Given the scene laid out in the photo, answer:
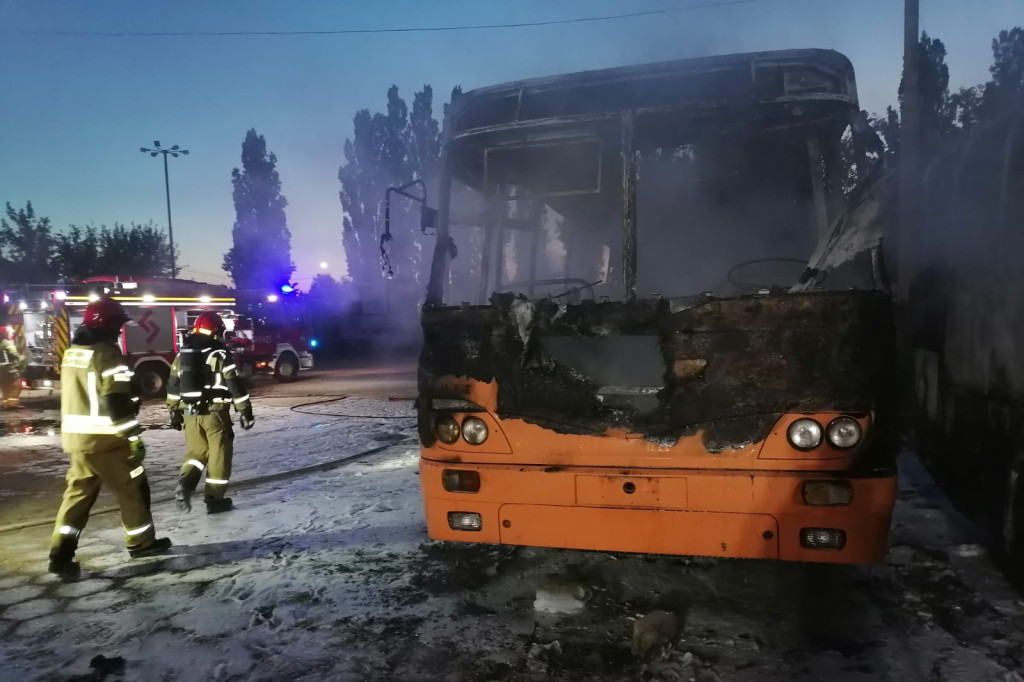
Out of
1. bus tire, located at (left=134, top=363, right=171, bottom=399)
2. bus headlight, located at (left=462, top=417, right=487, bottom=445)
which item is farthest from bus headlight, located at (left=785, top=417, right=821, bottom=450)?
bus tire, located at (left=134, top=363, right=171, bottom=399)

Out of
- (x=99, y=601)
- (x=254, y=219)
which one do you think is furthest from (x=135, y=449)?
(x=254, y=219)

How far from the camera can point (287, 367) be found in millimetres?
18594

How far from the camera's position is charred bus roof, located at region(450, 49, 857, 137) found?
357 cm

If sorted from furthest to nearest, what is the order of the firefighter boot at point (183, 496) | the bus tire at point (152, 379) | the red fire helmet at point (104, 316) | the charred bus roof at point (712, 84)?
1. the bus tire at point (152, 379)
2. the firefighter boot at point (183, 496)
3. the red fire helmet at point (104, 316)
4. the charred bus roof at point (712, 84)

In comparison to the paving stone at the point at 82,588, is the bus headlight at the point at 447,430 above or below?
above

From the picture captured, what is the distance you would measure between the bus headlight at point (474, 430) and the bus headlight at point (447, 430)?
5 cm

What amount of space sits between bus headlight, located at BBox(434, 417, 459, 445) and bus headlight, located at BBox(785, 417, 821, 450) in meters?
1.58

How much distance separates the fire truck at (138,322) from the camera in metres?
14.4

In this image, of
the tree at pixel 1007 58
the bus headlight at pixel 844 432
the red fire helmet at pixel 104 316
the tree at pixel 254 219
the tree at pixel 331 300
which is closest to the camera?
the bus headlight at pixel 844 432

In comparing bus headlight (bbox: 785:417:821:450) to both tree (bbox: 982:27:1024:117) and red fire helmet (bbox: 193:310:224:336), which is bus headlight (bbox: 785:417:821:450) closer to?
red fire helmet (bbox: 193:310:224:336)

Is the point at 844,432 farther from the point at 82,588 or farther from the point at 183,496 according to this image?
the point at 183,496

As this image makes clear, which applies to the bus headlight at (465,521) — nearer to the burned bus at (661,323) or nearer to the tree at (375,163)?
the burned bus at (661,323)

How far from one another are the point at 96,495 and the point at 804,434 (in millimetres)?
4189

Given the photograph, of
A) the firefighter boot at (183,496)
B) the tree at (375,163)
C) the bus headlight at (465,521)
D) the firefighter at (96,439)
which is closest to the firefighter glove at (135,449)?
the firefighter at (96,439)
